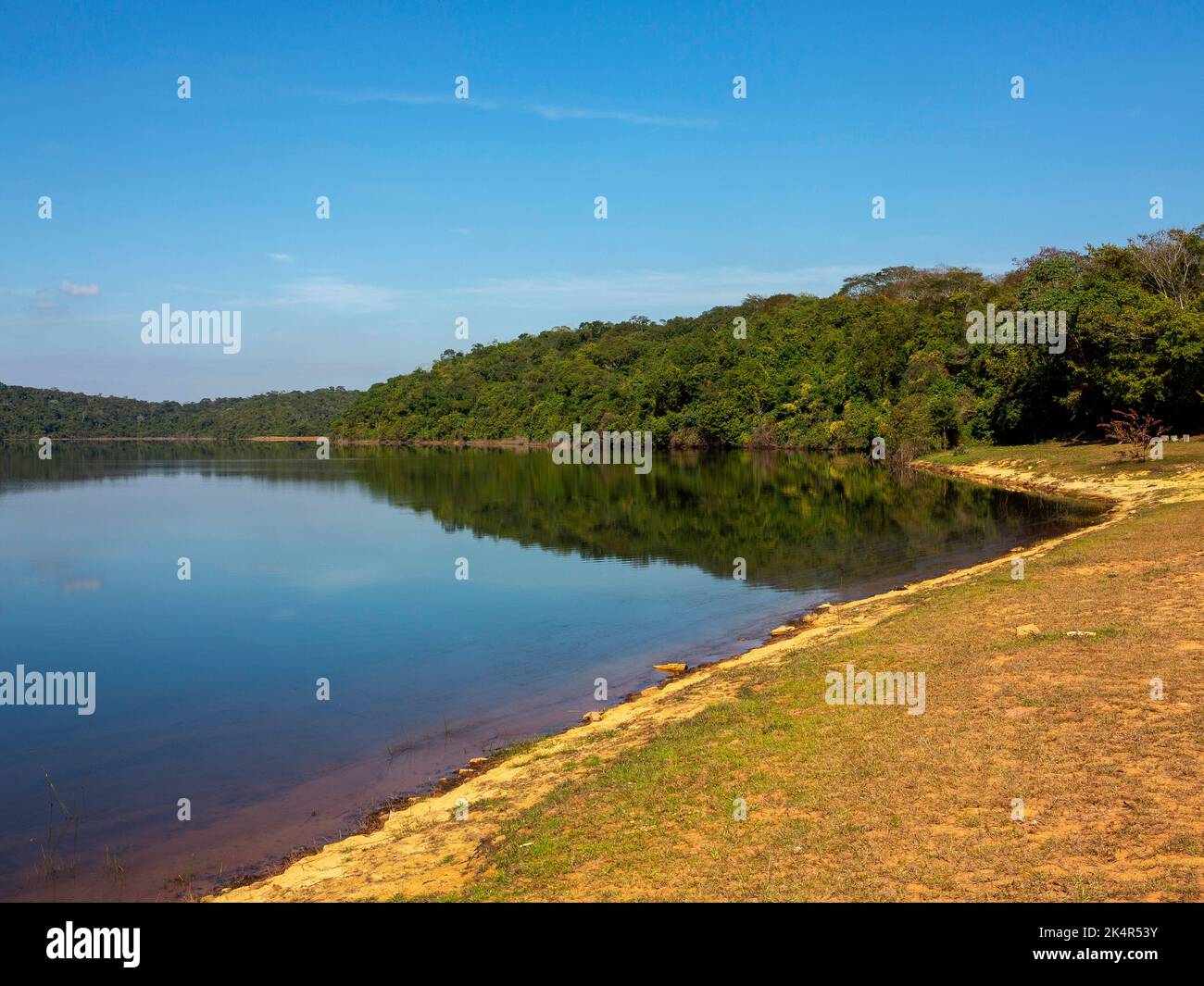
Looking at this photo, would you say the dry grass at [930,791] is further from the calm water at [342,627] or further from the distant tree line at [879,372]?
the distant tree line at [879,372]

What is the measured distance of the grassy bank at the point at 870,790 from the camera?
719 cm

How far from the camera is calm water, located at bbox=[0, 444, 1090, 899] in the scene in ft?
38.9

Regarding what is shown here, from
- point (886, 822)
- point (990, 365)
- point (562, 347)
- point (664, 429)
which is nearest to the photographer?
point (886, 822)

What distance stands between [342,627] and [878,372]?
77930 millimetres

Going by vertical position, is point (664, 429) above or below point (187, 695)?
above

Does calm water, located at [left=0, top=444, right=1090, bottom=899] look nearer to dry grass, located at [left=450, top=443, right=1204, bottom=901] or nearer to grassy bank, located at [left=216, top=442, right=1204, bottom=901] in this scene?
grassy bank, located at [left=216, top=442, right=1204, bottom=901]

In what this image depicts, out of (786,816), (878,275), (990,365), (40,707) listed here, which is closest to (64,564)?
(40,707)

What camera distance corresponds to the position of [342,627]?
73.9 feet

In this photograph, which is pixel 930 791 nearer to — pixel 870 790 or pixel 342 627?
pixel 870 790

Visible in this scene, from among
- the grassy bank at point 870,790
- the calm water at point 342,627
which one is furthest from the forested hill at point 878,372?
the grassy bank at point 870,790

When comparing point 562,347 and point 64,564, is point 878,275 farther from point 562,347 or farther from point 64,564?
point 64,564

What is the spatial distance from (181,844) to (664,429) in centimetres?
10945

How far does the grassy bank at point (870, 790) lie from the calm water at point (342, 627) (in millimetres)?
2068
